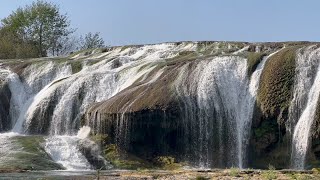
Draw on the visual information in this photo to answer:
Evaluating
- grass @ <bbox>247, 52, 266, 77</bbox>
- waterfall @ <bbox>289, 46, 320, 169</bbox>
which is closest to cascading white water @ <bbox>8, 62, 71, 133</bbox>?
grass @ <bbox>247, 52, 266, 77</bbox>

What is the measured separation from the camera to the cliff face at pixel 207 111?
127 ft

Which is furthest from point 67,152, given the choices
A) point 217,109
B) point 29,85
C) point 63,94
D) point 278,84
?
point 29,85

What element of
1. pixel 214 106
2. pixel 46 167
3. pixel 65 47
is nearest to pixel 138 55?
pixel 214 106

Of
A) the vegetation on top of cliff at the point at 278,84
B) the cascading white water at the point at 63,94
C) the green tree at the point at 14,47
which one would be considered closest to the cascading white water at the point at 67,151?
the cascading white water at the point at 63,94

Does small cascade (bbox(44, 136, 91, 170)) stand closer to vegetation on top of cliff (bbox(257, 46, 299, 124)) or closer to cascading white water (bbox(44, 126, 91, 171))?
cascading white water (bbox(44, 126, 91, 171))

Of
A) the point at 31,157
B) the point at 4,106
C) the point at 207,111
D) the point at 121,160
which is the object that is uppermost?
the point at 4,106

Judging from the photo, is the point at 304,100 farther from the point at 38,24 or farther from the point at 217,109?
the point at 38,24

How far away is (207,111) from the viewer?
40281mm

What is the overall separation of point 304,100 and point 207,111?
18.9ft

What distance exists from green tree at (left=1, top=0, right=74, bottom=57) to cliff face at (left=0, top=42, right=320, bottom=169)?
4377 centimetres

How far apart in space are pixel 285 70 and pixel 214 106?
5235 mm

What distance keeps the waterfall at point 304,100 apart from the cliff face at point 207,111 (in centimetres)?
6

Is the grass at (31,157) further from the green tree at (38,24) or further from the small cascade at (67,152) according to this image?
the green tree at (38,24)

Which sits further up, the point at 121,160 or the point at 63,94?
the point at 63,94
